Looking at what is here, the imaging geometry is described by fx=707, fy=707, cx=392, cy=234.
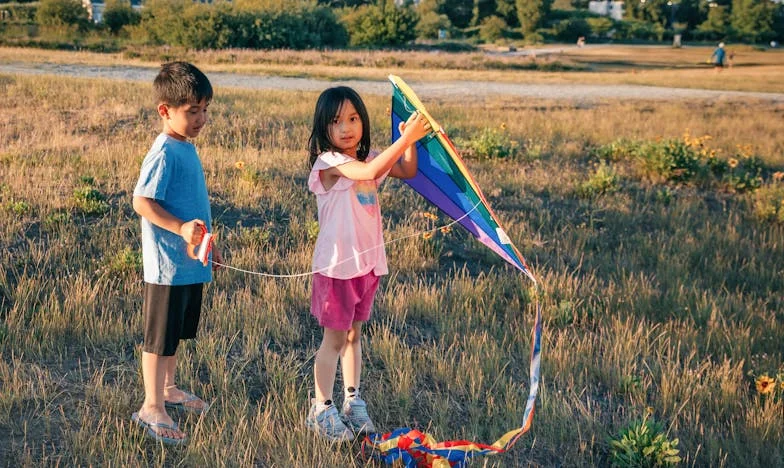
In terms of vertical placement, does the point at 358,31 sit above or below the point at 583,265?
above

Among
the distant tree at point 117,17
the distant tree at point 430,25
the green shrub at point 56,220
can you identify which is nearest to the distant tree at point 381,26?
the distant tree at point 117,17

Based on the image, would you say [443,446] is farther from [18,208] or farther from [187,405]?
[18,208]

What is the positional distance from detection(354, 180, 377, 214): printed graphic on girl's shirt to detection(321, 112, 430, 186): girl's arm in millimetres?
140

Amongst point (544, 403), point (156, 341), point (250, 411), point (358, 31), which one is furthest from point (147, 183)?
point (358, 31)

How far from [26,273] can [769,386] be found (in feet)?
16.6

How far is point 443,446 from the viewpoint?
320 cm

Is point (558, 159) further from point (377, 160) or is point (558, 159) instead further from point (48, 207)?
point (377, 160)

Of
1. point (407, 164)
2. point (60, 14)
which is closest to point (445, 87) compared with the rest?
point (407, 164)

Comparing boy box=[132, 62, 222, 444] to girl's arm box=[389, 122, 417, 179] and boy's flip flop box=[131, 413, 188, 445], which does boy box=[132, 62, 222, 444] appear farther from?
girl's arm box=[389, 122, 417, 179]

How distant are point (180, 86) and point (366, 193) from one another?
98 centimetres

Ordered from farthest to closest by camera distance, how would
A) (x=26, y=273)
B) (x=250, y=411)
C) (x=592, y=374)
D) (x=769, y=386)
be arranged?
(x=26, y=273), (x=592, y=374), (x=769, y=386), (x=250, y=411)

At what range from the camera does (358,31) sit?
53.2 meters

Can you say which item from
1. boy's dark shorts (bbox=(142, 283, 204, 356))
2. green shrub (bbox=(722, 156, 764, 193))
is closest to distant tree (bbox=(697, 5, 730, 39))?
green shrub (bbox=(722, 156, 764, 193))

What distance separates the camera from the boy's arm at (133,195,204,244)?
119 inches
